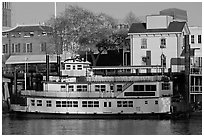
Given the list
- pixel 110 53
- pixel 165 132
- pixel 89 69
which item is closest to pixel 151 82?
pixel 89 69

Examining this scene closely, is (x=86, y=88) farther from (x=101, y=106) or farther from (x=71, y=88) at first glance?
(x=101, y=106)

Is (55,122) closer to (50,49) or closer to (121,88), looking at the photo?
(121,88)

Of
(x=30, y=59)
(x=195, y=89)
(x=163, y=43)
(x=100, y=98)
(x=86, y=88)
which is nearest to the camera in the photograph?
(x=100, y=98)

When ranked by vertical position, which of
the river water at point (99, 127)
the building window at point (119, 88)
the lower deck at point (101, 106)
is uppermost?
the building window at point (119, 88)

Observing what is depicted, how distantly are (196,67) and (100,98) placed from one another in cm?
623

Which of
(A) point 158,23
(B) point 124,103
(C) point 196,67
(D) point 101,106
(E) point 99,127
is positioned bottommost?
(E) point 99,127

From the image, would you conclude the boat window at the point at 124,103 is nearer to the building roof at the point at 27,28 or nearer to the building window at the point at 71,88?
the building window at the point at 71,88

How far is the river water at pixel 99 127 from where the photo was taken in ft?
79.0

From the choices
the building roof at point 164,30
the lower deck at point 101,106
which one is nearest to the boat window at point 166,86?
the lower deck at point 101,106

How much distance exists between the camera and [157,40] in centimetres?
3706

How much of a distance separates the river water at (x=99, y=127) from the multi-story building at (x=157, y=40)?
9577 millimetres

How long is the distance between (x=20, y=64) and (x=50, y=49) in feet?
9.17

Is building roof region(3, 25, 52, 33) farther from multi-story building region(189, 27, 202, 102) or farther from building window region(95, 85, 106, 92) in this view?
building window region(95, 85, 106, 92)

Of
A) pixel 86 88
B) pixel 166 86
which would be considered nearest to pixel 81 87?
pixel 86 88
